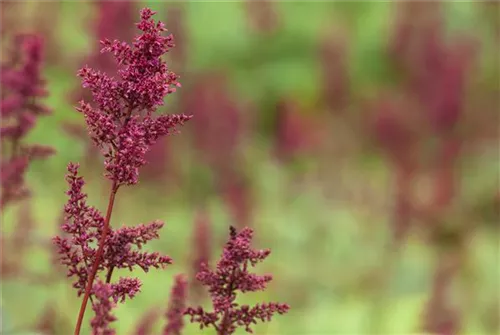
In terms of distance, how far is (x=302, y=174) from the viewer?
12898 mm

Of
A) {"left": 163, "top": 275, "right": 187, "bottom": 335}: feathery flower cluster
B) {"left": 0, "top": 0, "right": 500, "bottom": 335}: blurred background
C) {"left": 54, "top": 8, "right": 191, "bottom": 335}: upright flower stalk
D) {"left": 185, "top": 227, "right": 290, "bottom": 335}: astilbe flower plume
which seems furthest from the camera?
{"left": 0, "top": 0, "right": 500, "bottom": 335}: blurred background

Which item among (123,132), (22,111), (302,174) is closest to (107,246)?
(123,132)

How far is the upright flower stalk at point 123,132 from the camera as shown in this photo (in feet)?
6.30

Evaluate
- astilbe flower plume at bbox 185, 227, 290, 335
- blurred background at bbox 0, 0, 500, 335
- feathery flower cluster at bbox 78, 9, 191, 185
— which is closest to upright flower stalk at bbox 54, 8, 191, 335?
feathery flower cluster at bbox 78, 9, 191, 185

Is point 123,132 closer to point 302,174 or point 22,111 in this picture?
point 22,111

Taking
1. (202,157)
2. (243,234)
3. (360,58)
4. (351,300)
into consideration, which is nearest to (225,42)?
(360,58)

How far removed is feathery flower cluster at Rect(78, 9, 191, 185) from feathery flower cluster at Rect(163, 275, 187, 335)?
54cm

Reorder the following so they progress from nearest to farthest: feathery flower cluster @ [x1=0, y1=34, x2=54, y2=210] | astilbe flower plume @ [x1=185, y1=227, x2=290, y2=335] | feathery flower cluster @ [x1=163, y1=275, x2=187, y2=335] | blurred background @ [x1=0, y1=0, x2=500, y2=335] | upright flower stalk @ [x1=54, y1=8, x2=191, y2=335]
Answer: upright flower stalk @ [x1=54, y1=8, x2=191, y2=335], astilbe flower plume @ [x1=185, y1=227, x2=290, y2=335], feathery flower cluster @ [x1=163, y1=275, x2=187, y2=335], feathery flower cluster @ [x1=0, y1=34, x2=54, y2=210], blurred background @ [x1=0, y1=0, x2=500, y2=335]

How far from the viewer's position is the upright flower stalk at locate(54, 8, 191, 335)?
1.92m

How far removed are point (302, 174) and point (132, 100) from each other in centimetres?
1096

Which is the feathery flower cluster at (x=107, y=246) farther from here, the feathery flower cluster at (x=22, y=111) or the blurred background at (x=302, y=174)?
the blurred background at (x=302, y=174)

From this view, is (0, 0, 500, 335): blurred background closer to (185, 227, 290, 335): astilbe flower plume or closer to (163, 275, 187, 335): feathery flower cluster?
(163, 275, 187, 335): feathery flower cluster

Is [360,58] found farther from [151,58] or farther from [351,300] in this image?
[151,58]

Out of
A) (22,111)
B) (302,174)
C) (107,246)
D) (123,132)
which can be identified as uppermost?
(302,174)
